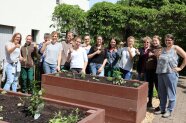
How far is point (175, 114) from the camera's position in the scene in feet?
24.2

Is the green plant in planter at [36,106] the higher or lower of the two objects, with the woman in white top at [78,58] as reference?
lower

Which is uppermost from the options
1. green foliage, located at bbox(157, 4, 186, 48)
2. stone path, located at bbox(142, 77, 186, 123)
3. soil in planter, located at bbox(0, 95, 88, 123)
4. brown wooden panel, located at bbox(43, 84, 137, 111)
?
green foliage, located at bbox(157, 4, 186, 48)

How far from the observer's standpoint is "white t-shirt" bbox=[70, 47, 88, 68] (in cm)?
753

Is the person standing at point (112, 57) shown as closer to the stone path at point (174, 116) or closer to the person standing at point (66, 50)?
the person standing at point (66, 50)

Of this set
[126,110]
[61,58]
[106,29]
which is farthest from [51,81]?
[106,29]

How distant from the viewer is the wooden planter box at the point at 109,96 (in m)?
5.94

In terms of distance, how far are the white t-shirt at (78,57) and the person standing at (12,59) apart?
1.35 m

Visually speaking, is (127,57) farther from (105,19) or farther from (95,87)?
(105,19)

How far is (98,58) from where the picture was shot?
26.0ft

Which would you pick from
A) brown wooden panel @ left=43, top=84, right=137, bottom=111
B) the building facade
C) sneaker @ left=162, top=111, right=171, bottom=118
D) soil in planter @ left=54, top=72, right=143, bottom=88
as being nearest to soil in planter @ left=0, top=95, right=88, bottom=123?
brown wooden panel @ left=43, top=84, right=137, bottom=111

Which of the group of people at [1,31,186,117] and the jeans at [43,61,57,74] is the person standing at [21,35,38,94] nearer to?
the group of people at [1,31,186,117]

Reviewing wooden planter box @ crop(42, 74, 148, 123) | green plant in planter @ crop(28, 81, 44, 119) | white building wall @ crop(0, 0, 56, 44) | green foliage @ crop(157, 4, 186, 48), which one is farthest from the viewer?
white building wall @ crop(0, 0, 56, 44)

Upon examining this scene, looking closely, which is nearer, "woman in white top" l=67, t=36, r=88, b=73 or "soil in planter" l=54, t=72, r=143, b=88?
"soil in planter" l=54, t=72, r=143, b=88

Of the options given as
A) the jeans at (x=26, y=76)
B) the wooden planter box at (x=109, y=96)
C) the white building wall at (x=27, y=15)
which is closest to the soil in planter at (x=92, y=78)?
the wooden planter box at (x=109, y=96)
